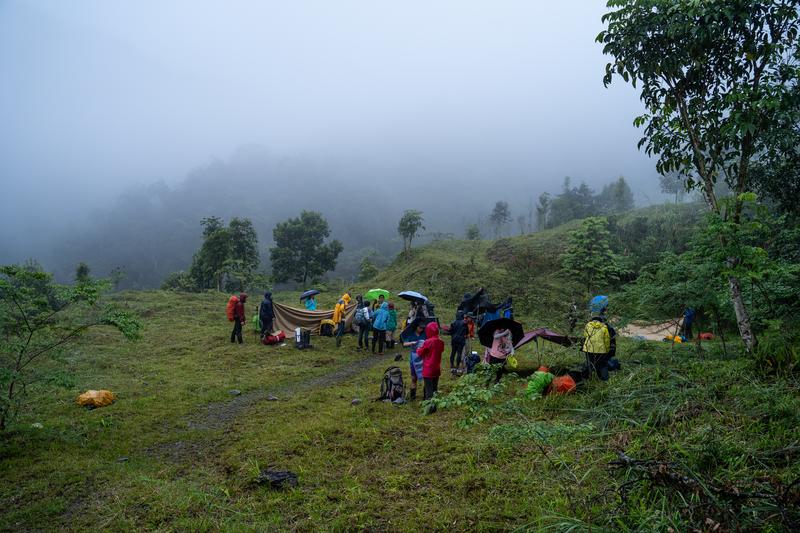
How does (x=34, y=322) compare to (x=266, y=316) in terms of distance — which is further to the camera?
(x=266, y=316)

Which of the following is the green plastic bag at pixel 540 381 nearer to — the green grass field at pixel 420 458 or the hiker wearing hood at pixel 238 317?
the green grass field at pixel 420 458

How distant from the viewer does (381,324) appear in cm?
1412

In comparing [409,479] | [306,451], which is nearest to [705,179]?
[409,479]

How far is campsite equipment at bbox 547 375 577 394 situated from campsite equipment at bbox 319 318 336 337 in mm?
9928

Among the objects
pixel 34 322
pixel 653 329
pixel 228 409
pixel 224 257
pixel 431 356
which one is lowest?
pixel 228 409

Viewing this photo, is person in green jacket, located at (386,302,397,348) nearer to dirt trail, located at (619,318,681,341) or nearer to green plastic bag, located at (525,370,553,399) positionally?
dirt trail, located at (619,318,681,341)

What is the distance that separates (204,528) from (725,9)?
9.82 meters

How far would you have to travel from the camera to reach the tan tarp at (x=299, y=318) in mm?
16172

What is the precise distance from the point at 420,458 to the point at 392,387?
279 centimetres

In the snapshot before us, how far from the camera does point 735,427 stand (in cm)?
487

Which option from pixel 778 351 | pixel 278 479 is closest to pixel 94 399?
pixel 278 479

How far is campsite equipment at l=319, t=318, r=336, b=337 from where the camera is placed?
1614 cm

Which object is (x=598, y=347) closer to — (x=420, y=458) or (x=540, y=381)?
(x=540, y=381)

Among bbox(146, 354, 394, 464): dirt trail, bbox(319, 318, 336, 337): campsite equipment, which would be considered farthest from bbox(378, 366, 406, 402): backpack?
bbox(319, 318, 336, 337): campsite equipment
